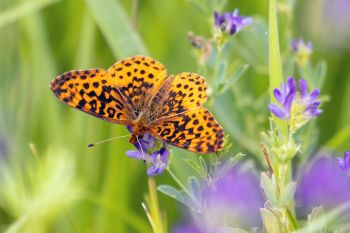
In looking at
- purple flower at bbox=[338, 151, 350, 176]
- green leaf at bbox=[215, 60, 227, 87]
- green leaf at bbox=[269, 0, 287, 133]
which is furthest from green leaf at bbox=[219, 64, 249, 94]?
purple flower at bbox=[338, 151, 350, 176]

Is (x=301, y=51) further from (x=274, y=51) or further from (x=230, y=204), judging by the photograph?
(x=230, y=204)

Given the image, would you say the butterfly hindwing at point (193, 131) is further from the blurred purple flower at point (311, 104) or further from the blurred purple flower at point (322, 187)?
the blurred purple flower at point (322, 187)

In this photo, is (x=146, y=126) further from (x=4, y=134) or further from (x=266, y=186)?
(x=4, y=134)

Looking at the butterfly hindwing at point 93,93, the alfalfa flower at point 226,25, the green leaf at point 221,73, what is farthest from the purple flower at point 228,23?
the butterfly hindwing at point 93,93

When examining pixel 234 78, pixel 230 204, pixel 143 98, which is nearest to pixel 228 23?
pixel 234 78

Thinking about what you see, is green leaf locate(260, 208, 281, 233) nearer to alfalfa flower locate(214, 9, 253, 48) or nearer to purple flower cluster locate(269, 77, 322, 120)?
purple flower cluster locate(269, 77, 322, 120)
